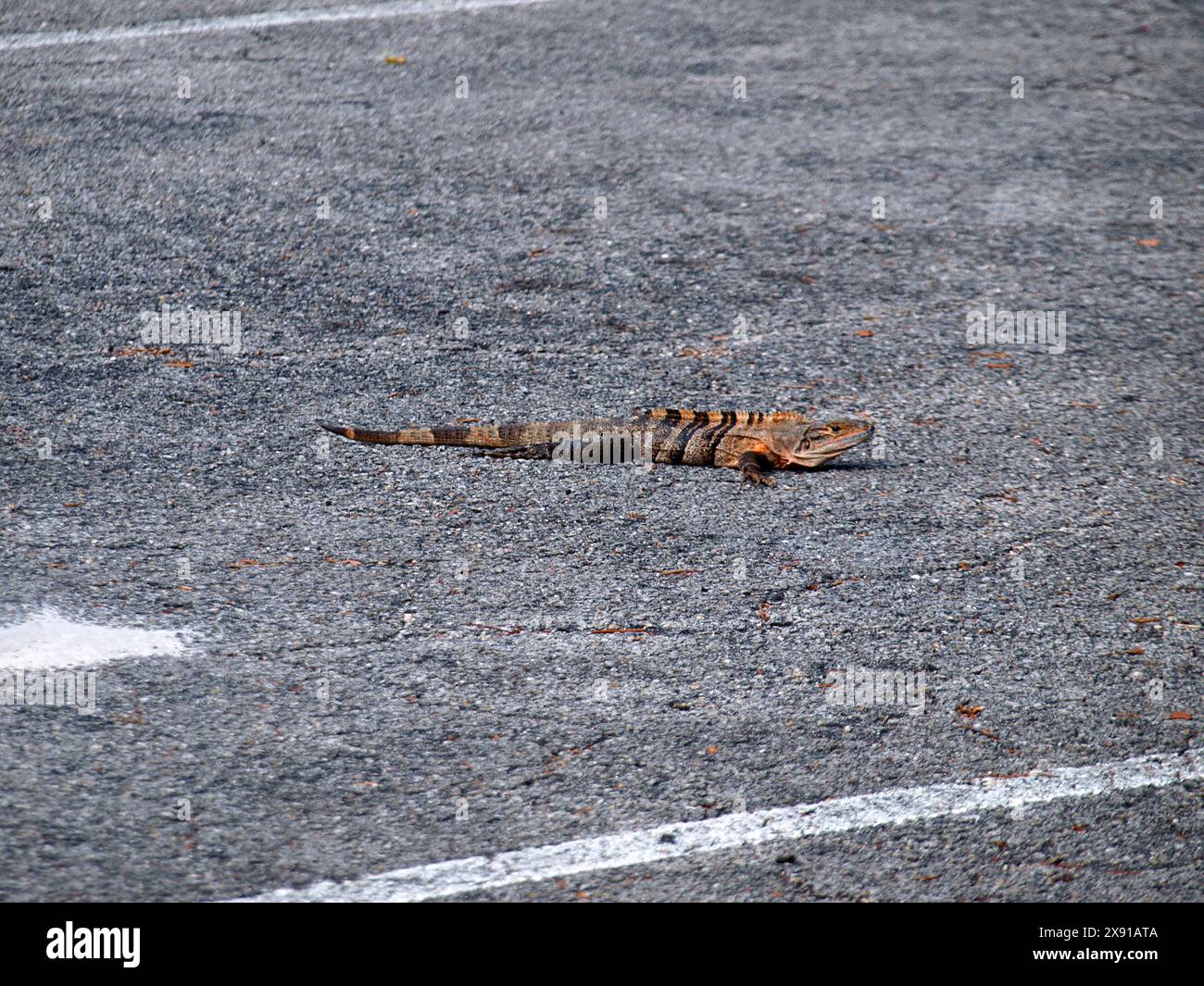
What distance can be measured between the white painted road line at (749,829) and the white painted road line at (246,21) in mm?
9799

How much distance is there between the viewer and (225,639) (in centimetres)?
475

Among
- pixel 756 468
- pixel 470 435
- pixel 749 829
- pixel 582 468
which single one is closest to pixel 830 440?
pixel 756 468

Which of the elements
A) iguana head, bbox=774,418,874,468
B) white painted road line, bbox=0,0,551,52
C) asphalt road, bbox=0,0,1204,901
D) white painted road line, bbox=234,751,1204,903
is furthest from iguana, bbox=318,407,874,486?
white painted road line, bbox=0,0,551,52

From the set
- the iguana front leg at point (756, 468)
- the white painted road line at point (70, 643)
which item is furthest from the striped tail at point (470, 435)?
the white painted road line at point (70, 643)

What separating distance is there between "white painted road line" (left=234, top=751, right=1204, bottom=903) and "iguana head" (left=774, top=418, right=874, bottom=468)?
92.0 inches

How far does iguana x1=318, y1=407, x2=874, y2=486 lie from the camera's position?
20.6ft

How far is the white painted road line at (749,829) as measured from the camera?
12.1 feet

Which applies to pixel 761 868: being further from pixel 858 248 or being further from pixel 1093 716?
pixel 858 248

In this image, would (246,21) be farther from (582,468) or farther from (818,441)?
(818,441)

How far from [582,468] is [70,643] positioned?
2.56 meters

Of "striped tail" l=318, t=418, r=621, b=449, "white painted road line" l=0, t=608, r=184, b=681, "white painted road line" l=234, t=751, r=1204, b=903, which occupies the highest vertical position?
"striped tail" l=318, t=418, r=621, b=449

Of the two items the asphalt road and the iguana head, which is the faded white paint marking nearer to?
the asphalt road
